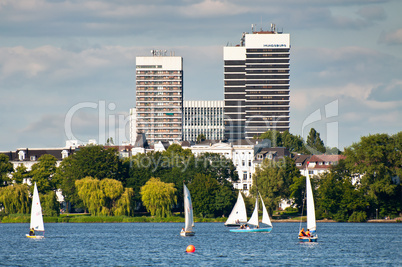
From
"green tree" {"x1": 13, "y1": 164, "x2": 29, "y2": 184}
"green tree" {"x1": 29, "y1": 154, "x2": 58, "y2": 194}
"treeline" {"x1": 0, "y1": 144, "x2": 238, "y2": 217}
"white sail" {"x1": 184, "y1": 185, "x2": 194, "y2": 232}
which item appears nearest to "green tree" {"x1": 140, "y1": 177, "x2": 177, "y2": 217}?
"treeline" {"x1": 0, "y1": 144, "x2": 238, "y2": 217}

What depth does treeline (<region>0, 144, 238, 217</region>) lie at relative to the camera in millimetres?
137750

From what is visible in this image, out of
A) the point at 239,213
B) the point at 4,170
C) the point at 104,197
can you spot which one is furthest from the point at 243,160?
the point at 239,213

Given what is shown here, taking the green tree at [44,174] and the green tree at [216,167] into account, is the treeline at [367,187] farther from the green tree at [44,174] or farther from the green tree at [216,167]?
the green tree at [44,174]

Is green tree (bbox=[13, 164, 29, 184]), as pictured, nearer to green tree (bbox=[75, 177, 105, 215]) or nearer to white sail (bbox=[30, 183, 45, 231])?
A: green tree (bbox=[75, 177, 105, 215])

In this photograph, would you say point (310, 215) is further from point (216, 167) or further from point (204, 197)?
point (216, 167)

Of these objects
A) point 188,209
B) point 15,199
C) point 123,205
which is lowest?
point 123,205

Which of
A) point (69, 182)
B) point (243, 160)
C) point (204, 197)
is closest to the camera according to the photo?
point (204, 197)

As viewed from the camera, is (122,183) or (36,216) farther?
(122,183)

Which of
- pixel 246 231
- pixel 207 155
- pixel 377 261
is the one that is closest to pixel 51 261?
pixel 377 261

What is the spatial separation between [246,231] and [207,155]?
2468 inches

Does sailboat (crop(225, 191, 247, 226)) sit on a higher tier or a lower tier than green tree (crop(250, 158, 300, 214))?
lower

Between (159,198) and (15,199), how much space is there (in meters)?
25.4

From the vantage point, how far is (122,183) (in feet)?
504

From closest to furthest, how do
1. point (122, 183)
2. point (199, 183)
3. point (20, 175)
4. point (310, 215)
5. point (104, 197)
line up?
point (310, 215)
point (104, 197)
point (199, 183)
point (122, 183)
point (20, 175)
